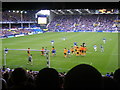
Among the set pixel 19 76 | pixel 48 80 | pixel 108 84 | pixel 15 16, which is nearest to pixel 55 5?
pixel 19 76

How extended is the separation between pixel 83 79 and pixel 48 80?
1.78 feet

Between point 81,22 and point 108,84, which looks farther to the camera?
point 81,22

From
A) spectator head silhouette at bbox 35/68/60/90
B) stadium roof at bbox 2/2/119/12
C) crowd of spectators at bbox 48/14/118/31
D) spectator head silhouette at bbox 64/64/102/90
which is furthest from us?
crowd of spectators at bbox 48/14/118/31

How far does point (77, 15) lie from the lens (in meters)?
56.6

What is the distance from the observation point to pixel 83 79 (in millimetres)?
1699

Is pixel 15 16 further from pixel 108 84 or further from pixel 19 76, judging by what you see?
pixel 108 84

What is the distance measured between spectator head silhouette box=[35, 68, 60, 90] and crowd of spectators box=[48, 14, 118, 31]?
50768 mm

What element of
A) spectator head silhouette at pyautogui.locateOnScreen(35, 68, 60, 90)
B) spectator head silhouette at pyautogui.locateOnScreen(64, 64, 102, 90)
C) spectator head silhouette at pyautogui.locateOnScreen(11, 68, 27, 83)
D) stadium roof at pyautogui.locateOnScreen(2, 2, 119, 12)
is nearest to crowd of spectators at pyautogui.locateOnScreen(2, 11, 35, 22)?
stadium roof at pyautogui.locateOnScreen(2, 2, 119, 12)

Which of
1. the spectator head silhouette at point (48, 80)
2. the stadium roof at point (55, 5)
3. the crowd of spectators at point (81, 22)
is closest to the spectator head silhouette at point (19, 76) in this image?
the spectator head silhouette at point (48, 80)

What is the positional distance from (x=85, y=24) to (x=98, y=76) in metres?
53.5

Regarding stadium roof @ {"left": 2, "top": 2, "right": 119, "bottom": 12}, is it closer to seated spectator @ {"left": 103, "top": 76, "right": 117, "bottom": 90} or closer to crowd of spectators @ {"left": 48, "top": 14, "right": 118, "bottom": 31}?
seated spectator @ {"left": 103, "top": 76, "right": 117, "bottom": 90}

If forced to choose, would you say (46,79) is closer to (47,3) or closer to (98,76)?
(98,76)

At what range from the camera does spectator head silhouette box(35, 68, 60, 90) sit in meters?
2.08

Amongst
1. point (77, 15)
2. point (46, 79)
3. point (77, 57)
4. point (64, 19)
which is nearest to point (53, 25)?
point (64, 19)
